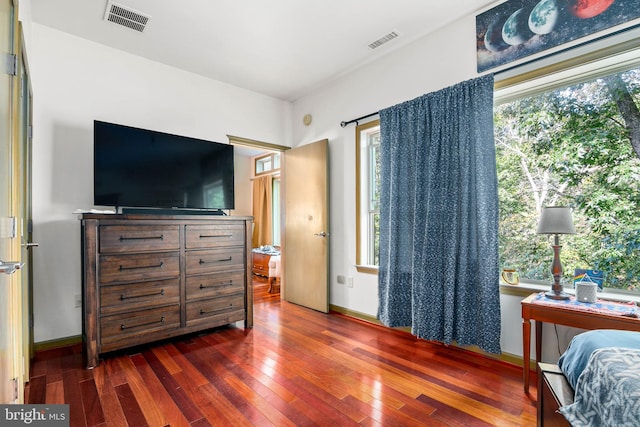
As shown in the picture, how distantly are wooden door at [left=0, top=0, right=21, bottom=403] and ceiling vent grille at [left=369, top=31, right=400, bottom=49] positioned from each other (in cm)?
259

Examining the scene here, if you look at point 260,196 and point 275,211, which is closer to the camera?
point 275,211

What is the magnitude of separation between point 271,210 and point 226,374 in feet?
16.4

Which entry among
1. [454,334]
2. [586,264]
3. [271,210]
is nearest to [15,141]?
[454,334]

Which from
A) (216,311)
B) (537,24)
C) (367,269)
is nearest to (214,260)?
(216,311)

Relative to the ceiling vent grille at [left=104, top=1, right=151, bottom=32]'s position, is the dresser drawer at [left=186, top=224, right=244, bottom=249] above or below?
below

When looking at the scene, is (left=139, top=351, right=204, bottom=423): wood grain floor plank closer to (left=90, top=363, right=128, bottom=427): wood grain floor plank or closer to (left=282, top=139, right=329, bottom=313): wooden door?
(left=90, top=363, right=128, bottom=427): wood grain floor plank

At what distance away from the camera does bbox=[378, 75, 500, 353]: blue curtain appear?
7.91 feet

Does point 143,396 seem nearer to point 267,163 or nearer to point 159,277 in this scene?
point 159,277

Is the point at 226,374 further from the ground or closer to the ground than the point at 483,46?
closer to the ground

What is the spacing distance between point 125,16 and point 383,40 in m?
2.22

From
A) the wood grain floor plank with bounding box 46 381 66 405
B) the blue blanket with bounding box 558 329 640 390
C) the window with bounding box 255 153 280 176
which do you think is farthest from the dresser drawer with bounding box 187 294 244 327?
the window with bounding box 255 153 280 176

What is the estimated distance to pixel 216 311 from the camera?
3047mm

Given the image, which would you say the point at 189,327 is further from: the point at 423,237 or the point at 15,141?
the point at 423,237

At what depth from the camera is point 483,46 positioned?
2521 mm
